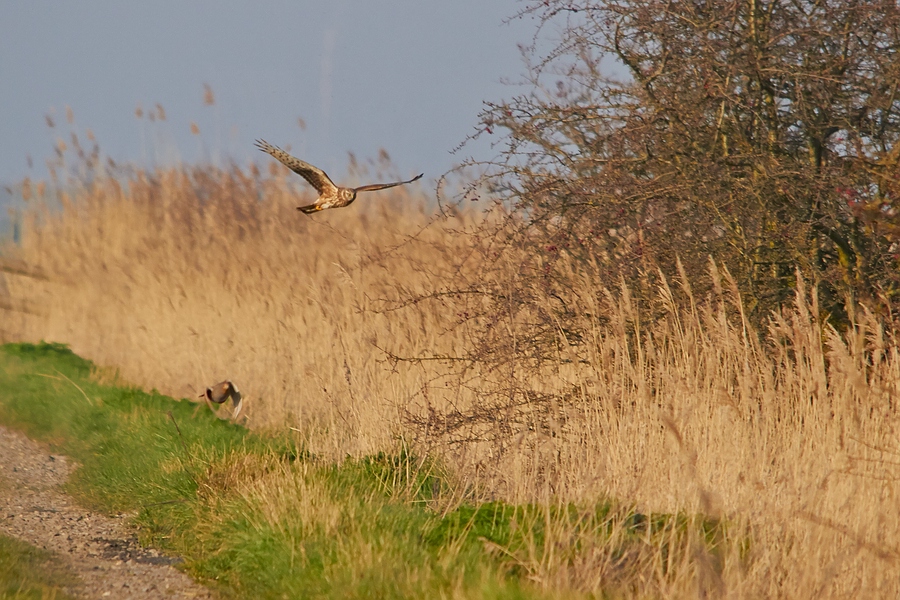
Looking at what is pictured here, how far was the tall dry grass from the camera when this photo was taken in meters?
4.75

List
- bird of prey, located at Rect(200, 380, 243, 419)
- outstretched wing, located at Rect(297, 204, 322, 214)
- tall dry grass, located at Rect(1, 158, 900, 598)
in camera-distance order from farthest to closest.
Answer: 1. bird of prey, located at Rect(200, 380, 243, 419)
2. outstretched wing, located at Rect(297, 204, 322, 214)
3. tall dry grass, located at Rect(1, 158, 900, 598)

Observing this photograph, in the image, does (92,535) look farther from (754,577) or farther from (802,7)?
(802,7)

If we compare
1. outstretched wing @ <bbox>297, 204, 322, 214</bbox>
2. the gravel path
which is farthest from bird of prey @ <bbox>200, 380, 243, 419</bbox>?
outstretched wing @ <bbox>297, 204, 322, 214</bbox>

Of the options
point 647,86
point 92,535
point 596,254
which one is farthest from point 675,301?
point 92,535

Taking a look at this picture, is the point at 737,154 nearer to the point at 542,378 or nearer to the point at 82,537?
the point at 542,378

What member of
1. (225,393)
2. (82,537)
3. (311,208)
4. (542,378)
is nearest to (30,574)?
(82,537)

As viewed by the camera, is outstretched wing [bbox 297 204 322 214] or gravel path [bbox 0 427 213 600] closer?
gravel path [bbox 0 427 213 600]

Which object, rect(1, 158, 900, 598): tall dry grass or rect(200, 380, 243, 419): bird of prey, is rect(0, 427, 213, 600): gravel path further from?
rect(1, 158, 900, 598): tall dry grass

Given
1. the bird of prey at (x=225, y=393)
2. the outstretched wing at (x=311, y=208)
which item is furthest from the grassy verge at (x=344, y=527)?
the outstretched wing at (x=311, y=208)

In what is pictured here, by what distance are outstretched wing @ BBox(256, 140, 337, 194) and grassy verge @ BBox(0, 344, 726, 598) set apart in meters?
1.67

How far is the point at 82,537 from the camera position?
6.75 meters

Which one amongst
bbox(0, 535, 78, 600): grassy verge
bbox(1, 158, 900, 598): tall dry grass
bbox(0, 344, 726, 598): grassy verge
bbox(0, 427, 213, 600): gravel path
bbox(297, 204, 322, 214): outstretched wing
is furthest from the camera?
bbox(297, 204, 322, 214): outstretched wing

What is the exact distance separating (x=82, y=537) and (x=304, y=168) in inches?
110

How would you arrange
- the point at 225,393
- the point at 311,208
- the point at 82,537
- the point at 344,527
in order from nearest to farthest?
the point at 344,527 < the point at 311,208 < the point at 82,537 < the point at 225,393
